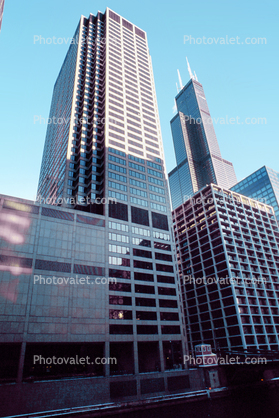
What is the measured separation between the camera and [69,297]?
57.1 metres

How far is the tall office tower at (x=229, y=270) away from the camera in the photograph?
87.9m

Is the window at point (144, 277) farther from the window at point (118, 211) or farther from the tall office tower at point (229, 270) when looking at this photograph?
the tall office tower at point (229, 270)

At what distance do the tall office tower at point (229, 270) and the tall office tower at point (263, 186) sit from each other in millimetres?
25867

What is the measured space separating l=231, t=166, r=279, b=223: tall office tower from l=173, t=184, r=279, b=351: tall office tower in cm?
2587

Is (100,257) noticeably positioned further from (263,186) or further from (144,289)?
(263,186)

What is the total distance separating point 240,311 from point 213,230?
30.4 m

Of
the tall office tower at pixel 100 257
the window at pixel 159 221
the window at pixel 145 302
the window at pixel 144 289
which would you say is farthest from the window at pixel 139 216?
the window at pixel 145 302

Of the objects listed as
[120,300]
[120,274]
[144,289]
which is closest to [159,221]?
[144,289]

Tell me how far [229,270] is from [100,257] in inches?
1902

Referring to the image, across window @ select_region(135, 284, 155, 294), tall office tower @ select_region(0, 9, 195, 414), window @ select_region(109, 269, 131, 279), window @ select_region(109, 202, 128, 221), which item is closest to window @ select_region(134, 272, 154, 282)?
tall office tower @ select_region(0, 9, 195, 414)

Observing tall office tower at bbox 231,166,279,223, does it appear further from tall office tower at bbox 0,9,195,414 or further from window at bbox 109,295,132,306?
window at bbox 109,295,132,306

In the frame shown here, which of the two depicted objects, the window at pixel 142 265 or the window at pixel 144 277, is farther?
the window at pixel 142 265

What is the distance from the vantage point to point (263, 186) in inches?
6142

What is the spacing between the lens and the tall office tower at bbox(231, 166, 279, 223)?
14888cm
